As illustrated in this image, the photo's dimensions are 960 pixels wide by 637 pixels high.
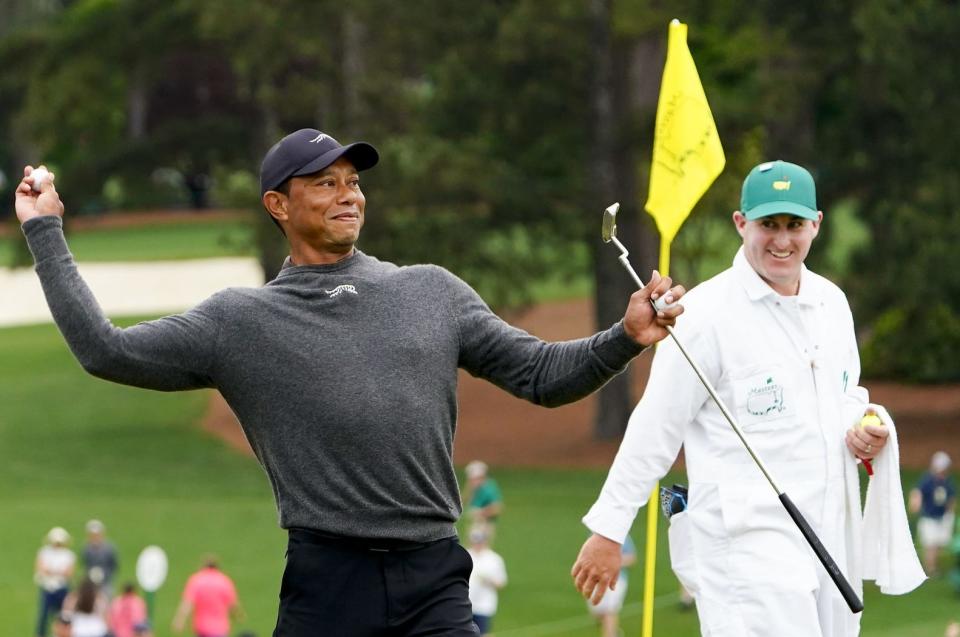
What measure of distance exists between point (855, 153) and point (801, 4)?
305 centimetres

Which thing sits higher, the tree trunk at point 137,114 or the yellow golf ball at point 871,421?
the tree trunk at point 137,114

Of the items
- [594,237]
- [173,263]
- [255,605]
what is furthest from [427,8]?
[173,263]

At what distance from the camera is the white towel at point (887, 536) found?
5.46 metres

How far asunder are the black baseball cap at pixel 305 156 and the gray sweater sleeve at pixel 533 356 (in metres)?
0.38

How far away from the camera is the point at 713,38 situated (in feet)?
96.5

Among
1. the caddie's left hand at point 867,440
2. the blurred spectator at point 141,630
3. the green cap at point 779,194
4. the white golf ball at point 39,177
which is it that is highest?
the green cap at point 779,194

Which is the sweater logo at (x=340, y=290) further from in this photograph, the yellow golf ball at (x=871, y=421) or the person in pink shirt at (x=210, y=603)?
the person in pink shirt at (x=210, y=603)

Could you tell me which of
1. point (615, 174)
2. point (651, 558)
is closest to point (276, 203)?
point (651, 558)

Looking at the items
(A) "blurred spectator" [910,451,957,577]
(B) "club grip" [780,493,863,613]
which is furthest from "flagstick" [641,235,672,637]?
(A) "blurred spectator" [910,451,957,577]

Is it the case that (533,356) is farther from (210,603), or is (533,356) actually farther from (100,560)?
(100,560)

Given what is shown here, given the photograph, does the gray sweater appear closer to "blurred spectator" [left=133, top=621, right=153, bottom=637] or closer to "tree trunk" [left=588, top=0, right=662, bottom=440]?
"blurred spectator" [left=133, top=621, right=153, bottom=637]

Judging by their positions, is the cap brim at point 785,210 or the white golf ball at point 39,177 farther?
the cap brim at point 785,210

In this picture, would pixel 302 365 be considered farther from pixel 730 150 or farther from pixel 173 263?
pixel 173 263

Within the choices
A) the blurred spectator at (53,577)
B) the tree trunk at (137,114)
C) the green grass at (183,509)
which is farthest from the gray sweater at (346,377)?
the tree trunk at (137,114)
